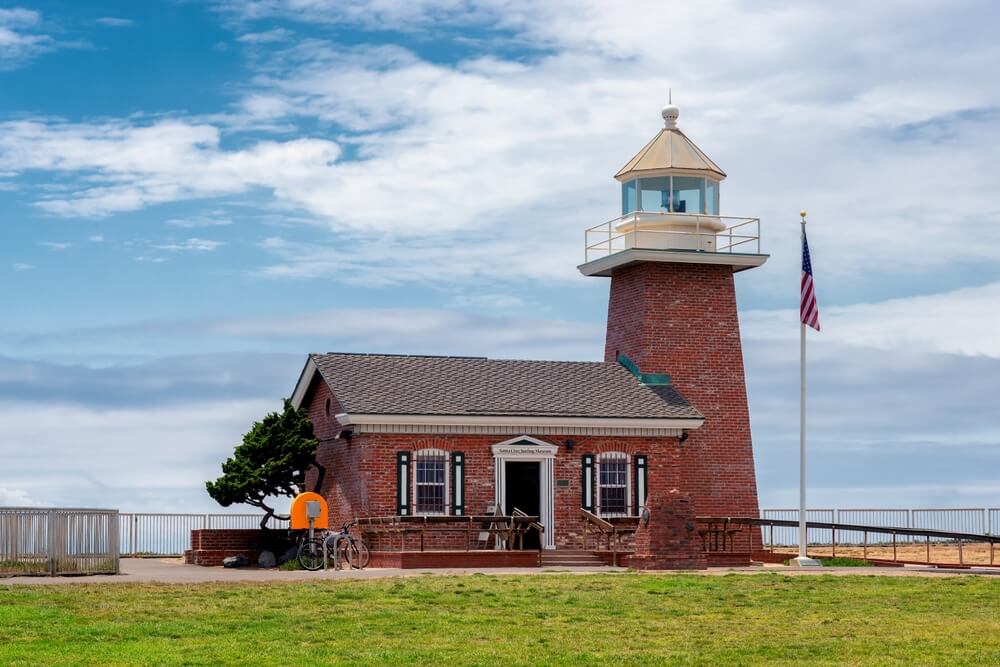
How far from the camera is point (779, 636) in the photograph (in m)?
16.7

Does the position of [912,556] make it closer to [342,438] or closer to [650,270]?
[650,270]

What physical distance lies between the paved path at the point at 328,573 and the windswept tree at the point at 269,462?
2.42 meters

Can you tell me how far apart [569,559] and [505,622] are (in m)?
12.8

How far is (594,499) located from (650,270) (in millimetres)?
6323

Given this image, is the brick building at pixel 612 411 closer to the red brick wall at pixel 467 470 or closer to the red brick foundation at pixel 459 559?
the red brick wall at pixel 467 470

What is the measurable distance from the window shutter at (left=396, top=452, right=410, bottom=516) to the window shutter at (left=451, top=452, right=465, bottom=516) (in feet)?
3.28

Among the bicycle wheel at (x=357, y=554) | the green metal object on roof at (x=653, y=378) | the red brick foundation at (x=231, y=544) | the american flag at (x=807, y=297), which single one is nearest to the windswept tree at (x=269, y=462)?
the red brick foundation at (x=231, y=544)

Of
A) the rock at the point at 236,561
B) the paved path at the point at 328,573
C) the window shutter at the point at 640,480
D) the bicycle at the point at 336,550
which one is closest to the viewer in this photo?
the paved path at the point at 328,573

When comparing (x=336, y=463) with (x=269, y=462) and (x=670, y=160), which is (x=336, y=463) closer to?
(x=269, y=462)

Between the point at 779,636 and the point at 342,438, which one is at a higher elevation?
the point at 342,438

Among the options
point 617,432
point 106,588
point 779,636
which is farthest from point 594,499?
point 779,636

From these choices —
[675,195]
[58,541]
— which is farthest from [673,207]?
[58,541]

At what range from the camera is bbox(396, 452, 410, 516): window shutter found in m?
31.3

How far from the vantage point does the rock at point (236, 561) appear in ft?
103
